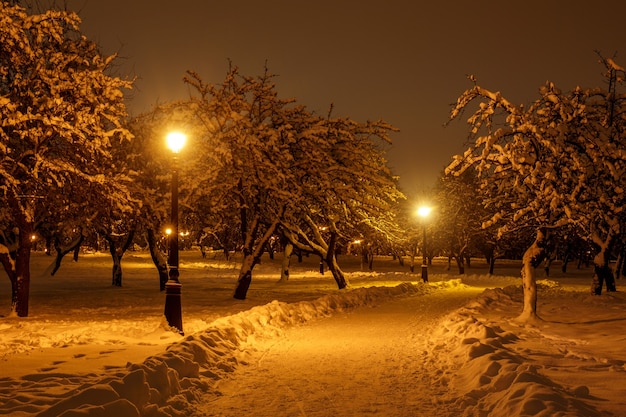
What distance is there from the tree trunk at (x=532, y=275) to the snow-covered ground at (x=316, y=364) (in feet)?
1.45

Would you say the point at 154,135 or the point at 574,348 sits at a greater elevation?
the point at 154,135

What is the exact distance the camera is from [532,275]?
16.3 metres

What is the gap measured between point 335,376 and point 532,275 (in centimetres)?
919

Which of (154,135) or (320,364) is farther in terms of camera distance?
(154,135)

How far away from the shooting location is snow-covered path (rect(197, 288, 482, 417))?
730 cm

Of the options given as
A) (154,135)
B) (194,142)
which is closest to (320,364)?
(194,142)

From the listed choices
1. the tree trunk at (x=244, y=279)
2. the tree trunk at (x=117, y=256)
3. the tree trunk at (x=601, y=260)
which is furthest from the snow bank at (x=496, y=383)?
the tree trunk at (x=117, y=256)

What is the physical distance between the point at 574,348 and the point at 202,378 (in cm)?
730

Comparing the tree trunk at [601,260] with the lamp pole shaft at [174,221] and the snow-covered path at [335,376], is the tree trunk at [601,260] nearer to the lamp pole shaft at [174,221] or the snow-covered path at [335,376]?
the snow-covered path at [335,376]

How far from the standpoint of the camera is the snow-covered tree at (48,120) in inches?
578

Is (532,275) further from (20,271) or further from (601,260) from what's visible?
(20,271)

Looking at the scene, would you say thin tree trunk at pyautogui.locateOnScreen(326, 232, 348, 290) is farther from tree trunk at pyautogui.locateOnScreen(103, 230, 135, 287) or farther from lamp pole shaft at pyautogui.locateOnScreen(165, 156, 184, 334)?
lamp pole shaft at pyautogui.locateOnScreen(165, 156, 184, 334)

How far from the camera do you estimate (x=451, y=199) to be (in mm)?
57969

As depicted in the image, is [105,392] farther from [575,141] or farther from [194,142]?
[194,142]
